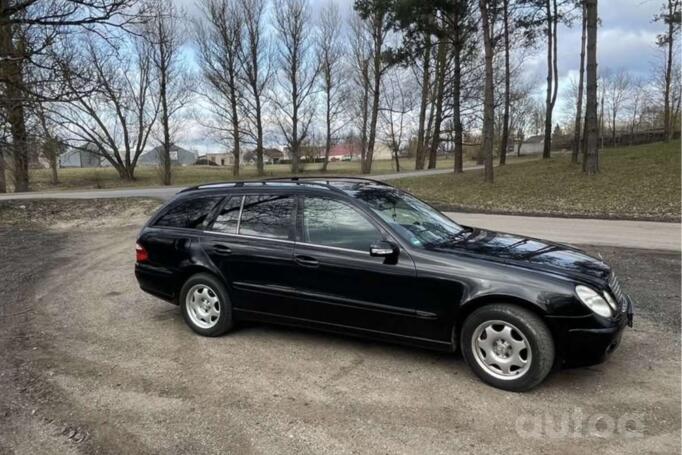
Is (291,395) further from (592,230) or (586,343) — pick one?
(592,230)

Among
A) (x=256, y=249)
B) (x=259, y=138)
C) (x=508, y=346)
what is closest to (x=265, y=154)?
(x=259, y=138)

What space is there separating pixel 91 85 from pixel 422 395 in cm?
1434

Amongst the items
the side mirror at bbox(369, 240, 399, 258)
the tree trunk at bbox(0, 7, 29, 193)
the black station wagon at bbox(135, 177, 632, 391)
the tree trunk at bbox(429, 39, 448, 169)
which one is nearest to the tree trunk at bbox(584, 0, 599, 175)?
the black station wagon at bbox(135, 177, 632, 391)

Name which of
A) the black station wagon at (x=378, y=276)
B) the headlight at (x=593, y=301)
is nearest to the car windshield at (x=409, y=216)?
the black station wagon at (x=378, y=276)

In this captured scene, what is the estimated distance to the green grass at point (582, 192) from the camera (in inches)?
545

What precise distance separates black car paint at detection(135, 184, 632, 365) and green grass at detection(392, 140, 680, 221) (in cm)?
1071

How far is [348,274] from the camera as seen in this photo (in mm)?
4258

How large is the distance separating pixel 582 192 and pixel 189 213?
560 inches

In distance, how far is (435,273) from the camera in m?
3.94

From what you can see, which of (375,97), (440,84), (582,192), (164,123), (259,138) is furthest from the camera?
(259,138)

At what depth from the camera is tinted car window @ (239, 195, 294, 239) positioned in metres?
4.73

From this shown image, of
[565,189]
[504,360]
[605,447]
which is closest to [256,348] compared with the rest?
[504,360]

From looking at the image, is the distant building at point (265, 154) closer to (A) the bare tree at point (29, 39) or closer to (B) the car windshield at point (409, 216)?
(A) the bare tree at point (29, 39)

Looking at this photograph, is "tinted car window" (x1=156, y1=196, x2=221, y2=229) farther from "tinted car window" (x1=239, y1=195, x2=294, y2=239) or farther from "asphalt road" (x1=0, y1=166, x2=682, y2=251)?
"asphalt road" (x1=0, y1=166, x2=682, y2=251)
